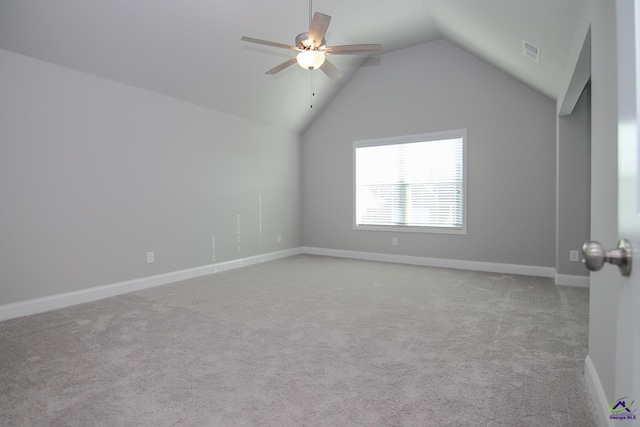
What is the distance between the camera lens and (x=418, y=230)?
532 centimetres

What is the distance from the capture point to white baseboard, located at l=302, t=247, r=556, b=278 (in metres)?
4.48

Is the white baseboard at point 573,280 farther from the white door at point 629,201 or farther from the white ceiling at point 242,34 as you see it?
the white door at point 629,201

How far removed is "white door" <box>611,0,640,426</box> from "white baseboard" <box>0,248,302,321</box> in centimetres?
395

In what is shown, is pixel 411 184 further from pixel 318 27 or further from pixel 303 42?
pixel 318 27

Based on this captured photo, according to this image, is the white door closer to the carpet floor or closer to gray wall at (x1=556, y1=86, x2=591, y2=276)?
the carpet floor

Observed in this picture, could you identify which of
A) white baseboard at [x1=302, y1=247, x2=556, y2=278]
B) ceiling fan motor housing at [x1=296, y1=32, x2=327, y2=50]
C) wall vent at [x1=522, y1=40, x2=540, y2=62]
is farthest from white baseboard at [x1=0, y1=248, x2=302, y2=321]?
wall vent at [x1=522, y1=40, x2=540, y2=62]

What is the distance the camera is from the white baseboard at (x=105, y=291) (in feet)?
9.89

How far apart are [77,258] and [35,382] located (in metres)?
1.80

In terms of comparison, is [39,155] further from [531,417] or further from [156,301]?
[531,417]

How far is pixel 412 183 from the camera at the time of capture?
5.41m

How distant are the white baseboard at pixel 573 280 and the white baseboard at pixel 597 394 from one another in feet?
7.89

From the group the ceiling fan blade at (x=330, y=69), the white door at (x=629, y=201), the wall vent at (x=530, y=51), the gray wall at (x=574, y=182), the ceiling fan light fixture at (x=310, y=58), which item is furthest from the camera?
the gray wall at (x=574, y=182)

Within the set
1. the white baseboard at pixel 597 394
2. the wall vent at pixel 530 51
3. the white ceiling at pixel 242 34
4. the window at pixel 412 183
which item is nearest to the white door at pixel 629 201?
the white baseboard at pixel 597 394

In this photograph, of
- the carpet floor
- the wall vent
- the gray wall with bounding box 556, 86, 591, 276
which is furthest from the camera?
the gray wall with bounding box 556, 86, 591, 276
